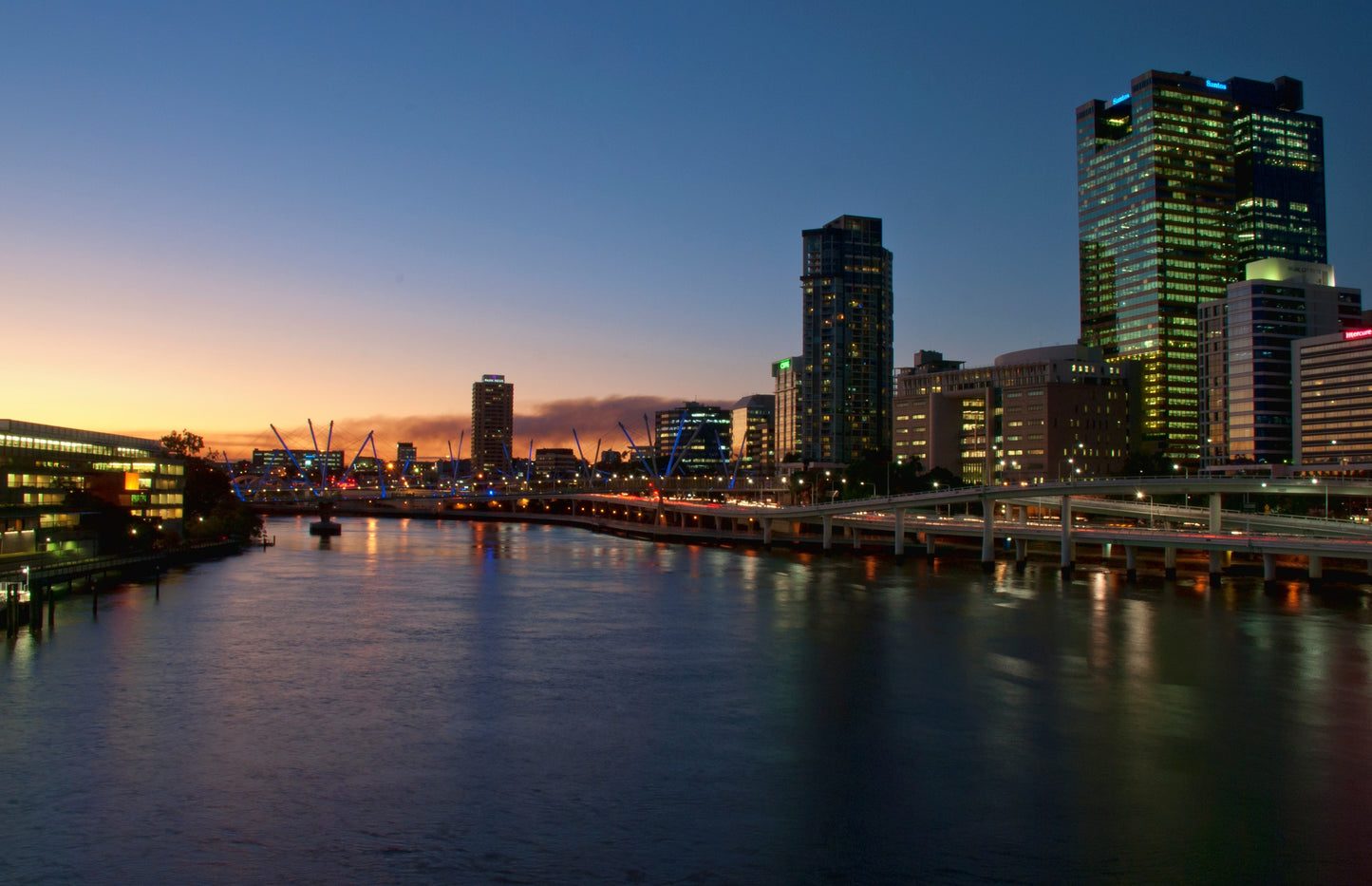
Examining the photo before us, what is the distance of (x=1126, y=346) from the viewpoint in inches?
6855

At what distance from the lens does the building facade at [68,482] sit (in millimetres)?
62844

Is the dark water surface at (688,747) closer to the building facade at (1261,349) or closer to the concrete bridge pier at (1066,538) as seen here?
the concrete bridge pier at (1066,538)

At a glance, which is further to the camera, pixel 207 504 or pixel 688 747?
pixel 207 504

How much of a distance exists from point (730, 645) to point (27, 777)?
23663mm

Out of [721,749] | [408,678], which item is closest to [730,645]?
[408,678]

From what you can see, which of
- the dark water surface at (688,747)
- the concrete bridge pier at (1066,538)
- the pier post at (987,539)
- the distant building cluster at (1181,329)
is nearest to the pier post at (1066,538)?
the concrete bridge pier at (1066,538)

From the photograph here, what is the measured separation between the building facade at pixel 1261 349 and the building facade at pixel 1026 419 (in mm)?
14528

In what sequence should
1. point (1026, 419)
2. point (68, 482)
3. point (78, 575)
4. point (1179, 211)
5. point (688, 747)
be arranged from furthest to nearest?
point (1179, 211) → point (1026, 419) → point (68, 482) → point (78, 575) → point (688, 747)

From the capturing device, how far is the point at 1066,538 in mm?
68562

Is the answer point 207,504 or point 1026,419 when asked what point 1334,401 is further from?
point 207,504

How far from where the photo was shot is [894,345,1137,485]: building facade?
152250 millimetres

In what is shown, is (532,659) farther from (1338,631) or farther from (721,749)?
(1338,631)

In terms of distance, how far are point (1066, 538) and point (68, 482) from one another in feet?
231

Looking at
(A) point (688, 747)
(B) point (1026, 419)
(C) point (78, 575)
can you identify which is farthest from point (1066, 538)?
(B) point (1026, 419)
